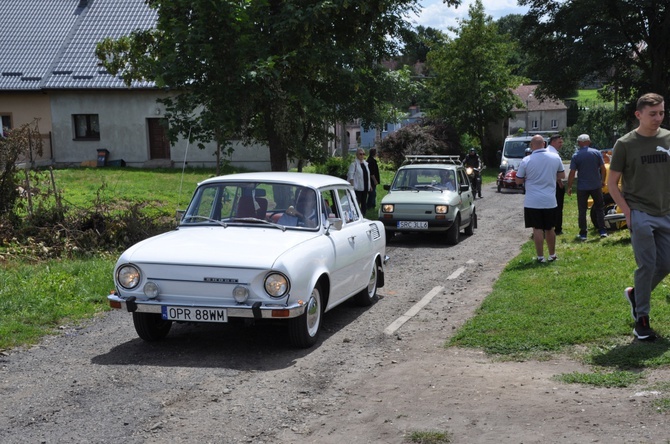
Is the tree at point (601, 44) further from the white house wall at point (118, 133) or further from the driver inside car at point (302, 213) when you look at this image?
the driver inside car at point (302, 213)

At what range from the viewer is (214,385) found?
265 inches

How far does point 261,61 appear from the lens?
1588 centimetres

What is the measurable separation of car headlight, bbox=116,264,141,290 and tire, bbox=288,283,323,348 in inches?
59.2

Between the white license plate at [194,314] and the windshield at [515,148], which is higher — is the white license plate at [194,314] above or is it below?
below

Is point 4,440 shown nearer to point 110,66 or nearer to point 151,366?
point 151,366

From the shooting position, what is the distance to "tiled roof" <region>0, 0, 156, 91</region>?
125 ft

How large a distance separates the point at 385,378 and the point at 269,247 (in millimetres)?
1791

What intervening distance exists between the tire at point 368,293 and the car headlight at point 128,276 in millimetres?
3129

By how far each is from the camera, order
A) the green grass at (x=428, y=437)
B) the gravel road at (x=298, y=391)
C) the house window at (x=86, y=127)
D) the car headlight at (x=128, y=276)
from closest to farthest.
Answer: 1. the green grass at (x=428, y=437)
2. the gravel road at (x=298, y=391)
3. the car headlight at (x=128, y=276)
4. the house window at (x=86, y=127)

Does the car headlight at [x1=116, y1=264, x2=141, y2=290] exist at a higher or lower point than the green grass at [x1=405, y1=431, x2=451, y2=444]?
higher

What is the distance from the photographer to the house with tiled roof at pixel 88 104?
37781 millimetres

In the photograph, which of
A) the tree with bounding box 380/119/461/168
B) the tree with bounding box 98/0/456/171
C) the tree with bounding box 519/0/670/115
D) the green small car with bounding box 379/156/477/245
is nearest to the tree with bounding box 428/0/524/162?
the tree with bounding box 380/119/461/168

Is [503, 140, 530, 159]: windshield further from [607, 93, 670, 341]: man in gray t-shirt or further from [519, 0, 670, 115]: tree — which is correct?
[607, 93, 670, 341]: man in gray t-shirt

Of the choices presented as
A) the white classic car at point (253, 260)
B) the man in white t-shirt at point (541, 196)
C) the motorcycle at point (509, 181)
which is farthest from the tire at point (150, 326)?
the motorcycle at point (509, 181)
